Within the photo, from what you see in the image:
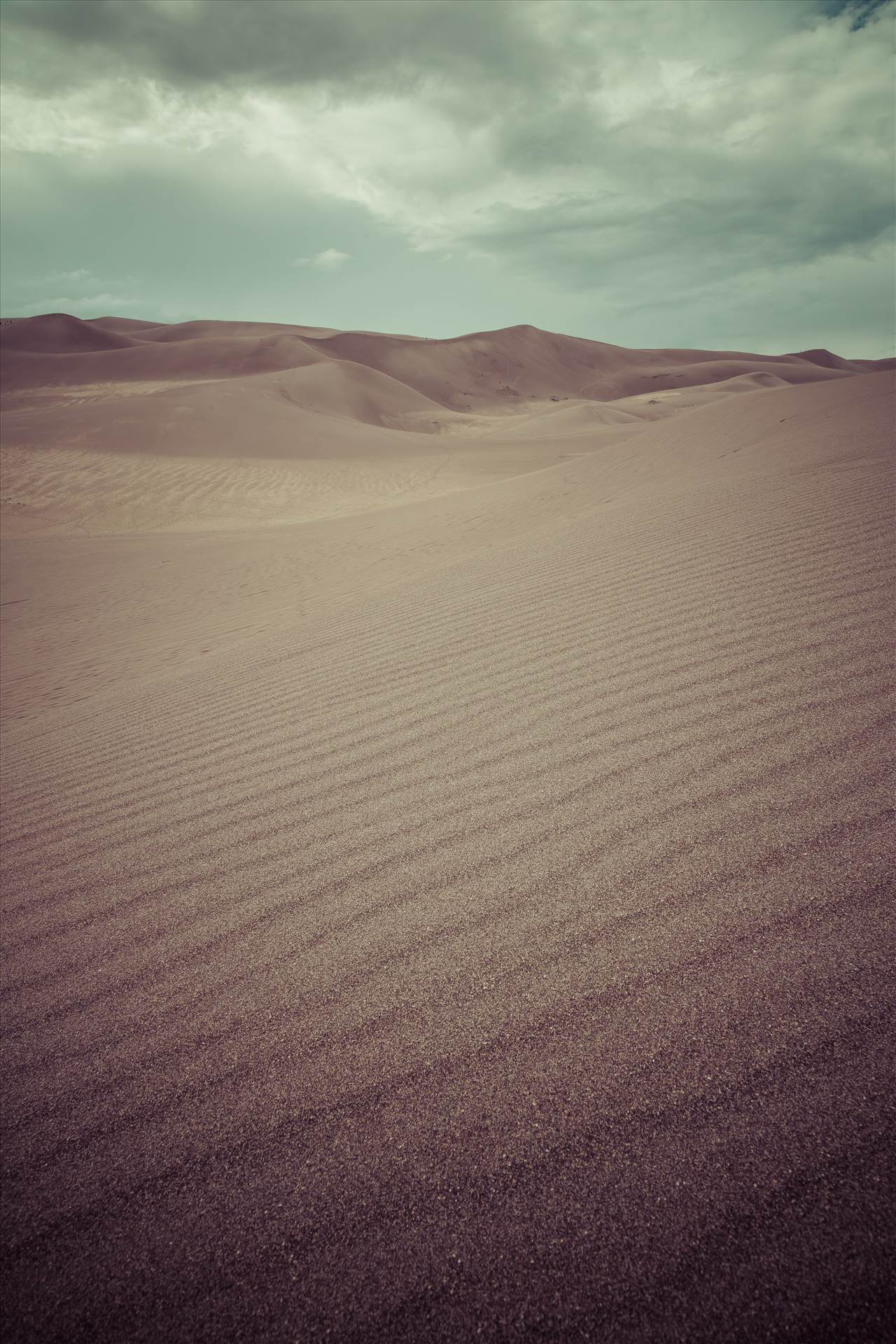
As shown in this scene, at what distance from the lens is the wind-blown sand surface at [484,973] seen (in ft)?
3.67

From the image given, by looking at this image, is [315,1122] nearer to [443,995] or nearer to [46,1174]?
[443,995]

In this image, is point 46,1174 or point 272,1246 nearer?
point 272,1246

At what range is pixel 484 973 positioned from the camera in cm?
169

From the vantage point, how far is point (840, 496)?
5281 mm

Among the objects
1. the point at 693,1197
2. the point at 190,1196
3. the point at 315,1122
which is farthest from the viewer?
the point at 315,1122

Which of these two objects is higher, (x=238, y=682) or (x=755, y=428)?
(x=755, y=428)

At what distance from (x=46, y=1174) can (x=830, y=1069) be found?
1.71 m

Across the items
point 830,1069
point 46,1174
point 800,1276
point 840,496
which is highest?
point 840,496

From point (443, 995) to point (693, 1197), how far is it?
0.69 meters

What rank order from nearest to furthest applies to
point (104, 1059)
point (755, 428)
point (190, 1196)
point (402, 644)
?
point (190, 1196) → point (104, 1059) → point (402, 644) → point (755, 428)

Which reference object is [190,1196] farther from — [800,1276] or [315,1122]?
[800,1276]

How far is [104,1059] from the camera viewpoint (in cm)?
161

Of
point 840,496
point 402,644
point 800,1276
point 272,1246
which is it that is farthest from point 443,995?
point 840,496

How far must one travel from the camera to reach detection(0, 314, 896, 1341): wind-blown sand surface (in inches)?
44.1
